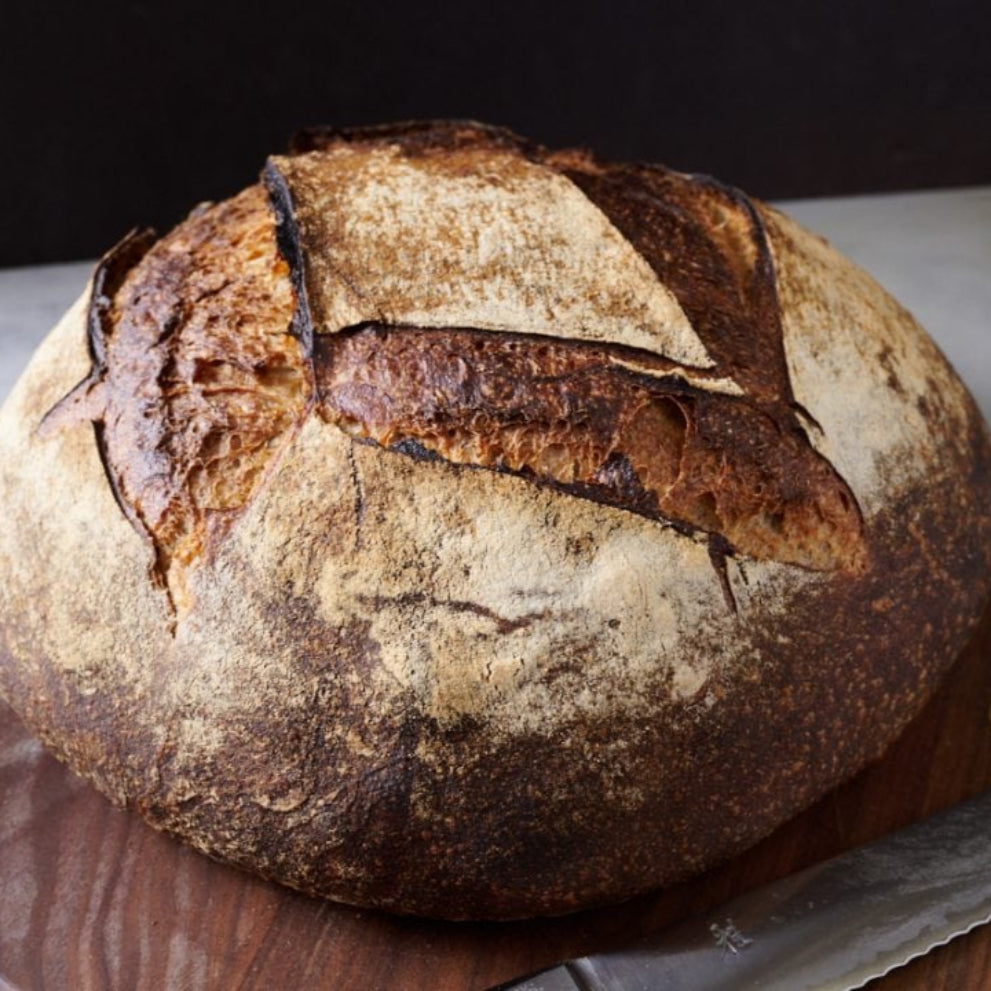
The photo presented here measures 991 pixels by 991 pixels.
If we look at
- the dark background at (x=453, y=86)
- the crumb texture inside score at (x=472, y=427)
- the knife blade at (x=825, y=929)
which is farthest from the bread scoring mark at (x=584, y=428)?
the dark background at (x=453, y=86)

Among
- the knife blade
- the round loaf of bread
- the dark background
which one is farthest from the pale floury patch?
the dark background

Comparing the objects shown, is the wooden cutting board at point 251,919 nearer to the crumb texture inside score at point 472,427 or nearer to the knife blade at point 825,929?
the knife blade at point 825,929

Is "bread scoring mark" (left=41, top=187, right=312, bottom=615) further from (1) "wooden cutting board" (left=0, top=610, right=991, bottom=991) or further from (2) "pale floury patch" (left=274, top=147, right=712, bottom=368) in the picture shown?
(1) "wooden cutting board" (left=0, top=610, right=991, bottom=991)

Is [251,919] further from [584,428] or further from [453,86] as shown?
[453,86]

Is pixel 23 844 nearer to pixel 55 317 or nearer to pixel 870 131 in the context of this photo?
pixel 55 317

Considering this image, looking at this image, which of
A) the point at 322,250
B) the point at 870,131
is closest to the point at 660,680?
the point at 322,250

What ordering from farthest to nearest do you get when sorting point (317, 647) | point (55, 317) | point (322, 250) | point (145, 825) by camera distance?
1. point (55, 317)
2. point (145, 825)
3. point (322, 250)
4. point (317, 647)
